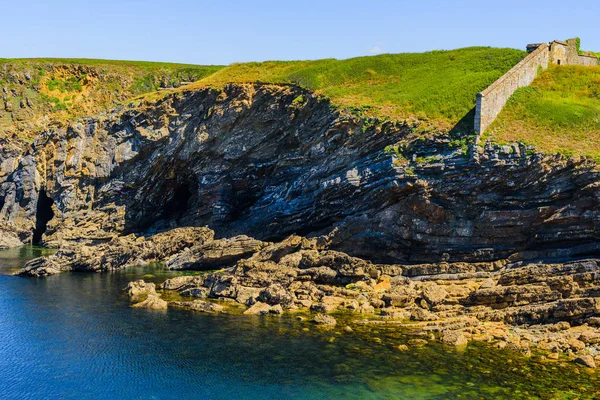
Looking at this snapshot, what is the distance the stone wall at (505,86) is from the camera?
56.8 meters

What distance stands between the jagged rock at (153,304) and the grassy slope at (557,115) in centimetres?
3430

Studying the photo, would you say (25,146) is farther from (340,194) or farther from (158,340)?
(158,340)

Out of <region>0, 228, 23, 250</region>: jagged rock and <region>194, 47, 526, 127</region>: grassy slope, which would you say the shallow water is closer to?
<region>194, 47, 526, 127</region>: grassy slope

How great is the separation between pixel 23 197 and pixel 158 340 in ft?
207

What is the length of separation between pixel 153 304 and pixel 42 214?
5764 centimetres

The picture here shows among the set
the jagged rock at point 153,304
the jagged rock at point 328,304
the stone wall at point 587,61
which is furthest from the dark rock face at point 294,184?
the stone wall at point 587,61

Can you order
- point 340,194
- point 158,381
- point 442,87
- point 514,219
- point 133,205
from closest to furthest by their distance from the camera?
point 158,381 → point 514,219 → point 340,194 → point 442,87 → point 133,205

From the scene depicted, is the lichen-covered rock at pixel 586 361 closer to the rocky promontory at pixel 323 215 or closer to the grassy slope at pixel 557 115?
the rocky promontory at pixel 323 215

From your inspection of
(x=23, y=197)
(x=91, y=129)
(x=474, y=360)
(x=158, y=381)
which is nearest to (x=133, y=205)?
(x=91, y=129)

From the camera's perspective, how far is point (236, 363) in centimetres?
3681

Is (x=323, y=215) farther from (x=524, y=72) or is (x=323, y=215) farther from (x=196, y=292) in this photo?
(x=524, y=72)

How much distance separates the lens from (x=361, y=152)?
206 feet

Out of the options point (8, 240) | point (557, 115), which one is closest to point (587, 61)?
point (557, 115)

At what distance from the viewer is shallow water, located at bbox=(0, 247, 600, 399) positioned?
32562mm
